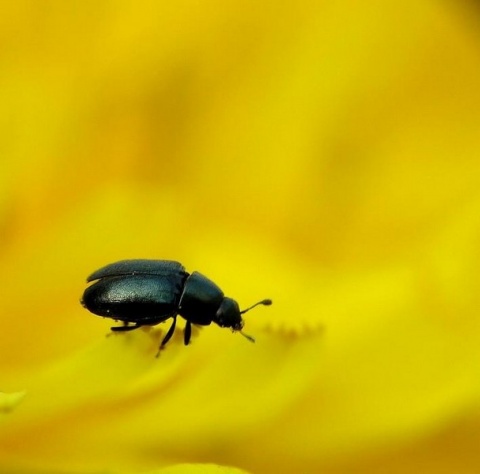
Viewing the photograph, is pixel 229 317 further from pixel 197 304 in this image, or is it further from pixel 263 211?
pixel 263 211

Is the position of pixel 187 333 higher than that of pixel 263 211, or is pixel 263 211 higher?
pixel 263 211

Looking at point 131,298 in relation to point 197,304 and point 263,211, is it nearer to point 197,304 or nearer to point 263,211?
point 197,304

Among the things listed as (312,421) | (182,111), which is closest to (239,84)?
(182,111)

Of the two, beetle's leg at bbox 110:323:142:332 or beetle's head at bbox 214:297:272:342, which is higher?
beetle's head at bbox 214:297:272:342

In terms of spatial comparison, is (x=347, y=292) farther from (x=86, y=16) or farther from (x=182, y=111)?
(x=86, y=16)

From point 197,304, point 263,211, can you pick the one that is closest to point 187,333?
point 197,304

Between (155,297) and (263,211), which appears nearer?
(155,297)
